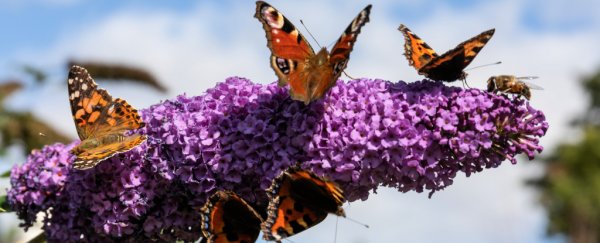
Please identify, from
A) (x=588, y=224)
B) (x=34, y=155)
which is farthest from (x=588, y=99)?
(x=34, y=155)

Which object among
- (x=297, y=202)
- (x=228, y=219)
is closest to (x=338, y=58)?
(x=297, y=202)

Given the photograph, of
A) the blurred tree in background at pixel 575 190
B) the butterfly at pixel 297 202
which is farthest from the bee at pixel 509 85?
the blurred tree in background at pixel 575 190

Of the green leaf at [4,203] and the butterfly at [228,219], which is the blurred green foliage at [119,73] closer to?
the green leaf at [4,203]

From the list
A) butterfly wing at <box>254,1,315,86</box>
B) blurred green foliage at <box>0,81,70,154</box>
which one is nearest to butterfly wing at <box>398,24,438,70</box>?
butterfly wing at <box>254,1,315,86</box>

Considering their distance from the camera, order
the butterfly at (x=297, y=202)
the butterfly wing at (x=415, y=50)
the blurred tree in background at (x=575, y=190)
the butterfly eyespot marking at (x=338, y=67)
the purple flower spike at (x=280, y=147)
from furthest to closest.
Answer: the blurred tree in background at (x=575, y=190), the butterfly wing at (x=415, y=50), the butterfly eyespot marking at (x=338, y=67), the purple flower spike at (x=280, y=147), the butterfly at (x=297, y=202)

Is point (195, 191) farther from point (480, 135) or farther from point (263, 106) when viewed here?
point (480, 135)

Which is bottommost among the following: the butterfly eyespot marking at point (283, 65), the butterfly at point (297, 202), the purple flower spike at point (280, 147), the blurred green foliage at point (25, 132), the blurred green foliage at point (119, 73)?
the butterfly at point (297, 202)
